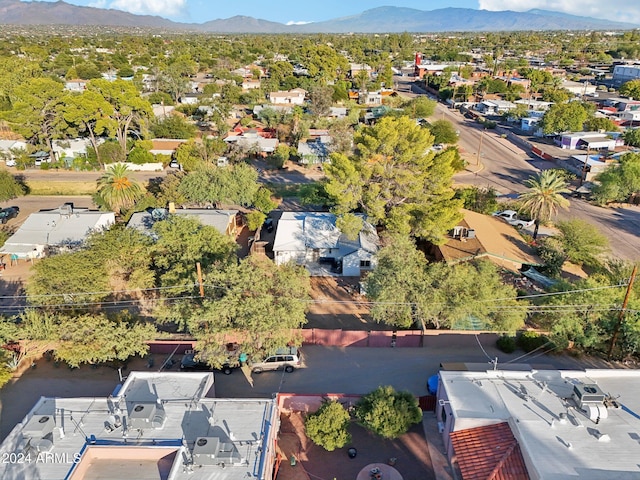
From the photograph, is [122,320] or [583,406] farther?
[122,320]

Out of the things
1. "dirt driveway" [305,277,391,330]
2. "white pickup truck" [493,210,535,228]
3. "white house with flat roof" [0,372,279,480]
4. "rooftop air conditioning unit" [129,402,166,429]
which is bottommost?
"dirt driveway" [305,277,391,330]

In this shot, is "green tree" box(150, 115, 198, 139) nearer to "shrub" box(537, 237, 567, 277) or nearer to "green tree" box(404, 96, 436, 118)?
"green tree" box(404, 96, 436, 118)

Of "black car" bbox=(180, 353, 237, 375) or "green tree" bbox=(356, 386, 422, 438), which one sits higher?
"green tree" bbox=(356, 386, 422, 438)

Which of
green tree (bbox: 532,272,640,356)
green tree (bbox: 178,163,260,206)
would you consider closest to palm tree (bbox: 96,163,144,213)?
green tree (bbox: 178,163,260,206)

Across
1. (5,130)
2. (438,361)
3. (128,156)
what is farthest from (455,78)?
(438,361)

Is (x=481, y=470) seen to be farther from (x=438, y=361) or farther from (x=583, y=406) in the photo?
(x=438, y=361)

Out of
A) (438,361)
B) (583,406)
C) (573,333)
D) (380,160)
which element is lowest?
(438,361)

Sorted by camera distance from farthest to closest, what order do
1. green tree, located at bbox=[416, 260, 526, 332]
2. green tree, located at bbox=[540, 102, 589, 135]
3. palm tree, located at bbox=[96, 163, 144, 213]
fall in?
green tree, located at bbox=[540, 102, 589, 135] < palm tree, located at bbox=[96, 163, 144, 213] < green tree, located at bbox=[416, 260, 526, 332]
